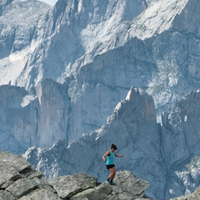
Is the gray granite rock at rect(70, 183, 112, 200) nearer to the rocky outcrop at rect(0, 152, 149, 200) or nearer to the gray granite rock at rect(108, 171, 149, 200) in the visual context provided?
the rocky outcrop at rect(0, 152, 149, 200)

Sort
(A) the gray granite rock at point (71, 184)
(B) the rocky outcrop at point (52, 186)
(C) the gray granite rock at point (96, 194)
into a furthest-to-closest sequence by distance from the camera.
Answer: (A) the gray granite rock at point (71, 184) → (C) the gray granite rock at point (96, 194) → (B) the rocky outcrop at point (52, 186)

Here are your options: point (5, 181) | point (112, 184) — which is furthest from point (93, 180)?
point (5, 181)

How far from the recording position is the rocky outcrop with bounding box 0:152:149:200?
6531cm

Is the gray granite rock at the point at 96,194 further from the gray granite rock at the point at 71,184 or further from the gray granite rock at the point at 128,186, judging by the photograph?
the gray granite rock at the point at 128,186

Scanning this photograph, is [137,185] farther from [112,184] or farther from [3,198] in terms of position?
[3,198]

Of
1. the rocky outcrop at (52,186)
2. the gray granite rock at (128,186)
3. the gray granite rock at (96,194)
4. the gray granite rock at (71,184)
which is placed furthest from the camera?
the gray granite rock at (128,186)

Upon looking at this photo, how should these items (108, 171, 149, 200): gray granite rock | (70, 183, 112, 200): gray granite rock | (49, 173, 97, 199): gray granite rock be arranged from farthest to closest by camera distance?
(108, 171, 149, 200): gray granite rock → (49, 173, 97, 199): gray granite rock → (70, 183, 112, 200): gray granite rock

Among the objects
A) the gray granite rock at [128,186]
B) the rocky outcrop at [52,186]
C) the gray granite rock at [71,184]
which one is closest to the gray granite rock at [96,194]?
the rocky outcrop at [52,186]

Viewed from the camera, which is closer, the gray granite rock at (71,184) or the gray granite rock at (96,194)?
the gray granite rock at (96,194)

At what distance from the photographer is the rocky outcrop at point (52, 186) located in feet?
214

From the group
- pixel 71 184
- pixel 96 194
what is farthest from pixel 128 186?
pixel 71 184

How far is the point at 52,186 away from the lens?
221 ft

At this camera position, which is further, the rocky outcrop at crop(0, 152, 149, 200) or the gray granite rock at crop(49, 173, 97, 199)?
the gray granite rock at crop(49, 173, 97, 199)

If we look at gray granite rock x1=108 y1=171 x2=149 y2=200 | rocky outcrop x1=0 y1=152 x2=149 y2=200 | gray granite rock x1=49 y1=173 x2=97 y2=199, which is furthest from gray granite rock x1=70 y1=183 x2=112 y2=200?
gray granite rock x1=108 y1=171 x2=149 y2=200
